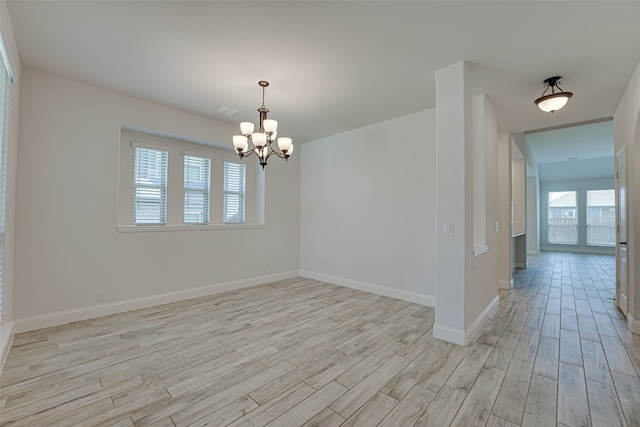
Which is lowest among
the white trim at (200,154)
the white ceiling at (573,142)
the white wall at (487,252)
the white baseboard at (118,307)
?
the white baseboard at (118,307)

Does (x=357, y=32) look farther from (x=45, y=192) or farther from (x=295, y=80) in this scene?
(x=45, y=192)

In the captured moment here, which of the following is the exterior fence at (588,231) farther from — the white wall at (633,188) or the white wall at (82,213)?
the white wall at (82,213)

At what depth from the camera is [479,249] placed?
321 centimetres

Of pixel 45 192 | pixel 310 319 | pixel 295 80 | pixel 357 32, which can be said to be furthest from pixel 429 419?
pixel 45 192

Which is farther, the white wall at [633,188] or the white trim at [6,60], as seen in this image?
the white wall at [633,188]

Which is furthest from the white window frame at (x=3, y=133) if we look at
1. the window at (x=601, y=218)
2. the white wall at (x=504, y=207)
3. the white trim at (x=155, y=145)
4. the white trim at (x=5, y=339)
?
the window at (x=601, y=218)

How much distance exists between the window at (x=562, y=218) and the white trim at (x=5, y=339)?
1424 cm

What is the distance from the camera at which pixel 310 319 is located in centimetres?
344

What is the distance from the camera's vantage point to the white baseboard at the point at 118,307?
9.98 ft

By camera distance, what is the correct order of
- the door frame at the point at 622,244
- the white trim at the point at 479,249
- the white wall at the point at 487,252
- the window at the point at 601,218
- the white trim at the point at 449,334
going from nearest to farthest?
the white trim at the point at 449,334, the white wall at the point at 487,252, the white trim at the point at 479,249, the door frame at the point at 622,244, the window at the point at 601,218

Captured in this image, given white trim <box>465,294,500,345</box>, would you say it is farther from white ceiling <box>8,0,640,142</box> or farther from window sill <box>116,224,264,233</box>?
window sill <box>116,224,264,233</box>

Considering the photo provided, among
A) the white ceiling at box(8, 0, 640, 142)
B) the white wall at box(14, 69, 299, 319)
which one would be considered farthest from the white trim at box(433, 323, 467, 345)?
the white wall at box(14, 69, 299, 319)

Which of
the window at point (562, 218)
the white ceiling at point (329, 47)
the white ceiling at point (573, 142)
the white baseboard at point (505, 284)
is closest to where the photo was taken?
the white ceiling at point (329, 47)

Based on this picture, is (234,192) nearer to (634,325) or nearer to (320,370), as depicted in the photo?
(320,370)
